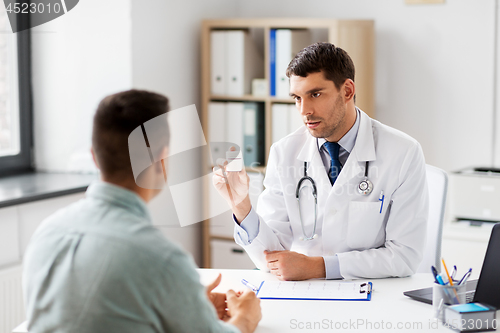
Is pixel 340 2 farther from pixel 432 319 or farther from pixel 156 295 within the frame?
pixel 156 295

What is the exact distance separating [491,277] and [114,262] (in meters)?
0.90

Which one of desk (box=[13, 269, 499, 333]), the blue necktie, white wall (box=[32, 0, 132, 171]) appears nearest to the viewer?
desk (box=[13, 269, 499, 333])

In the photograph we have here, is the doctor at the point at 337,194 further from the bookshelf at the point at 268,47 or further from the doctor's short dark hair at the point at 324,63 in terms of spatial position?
the bookshelf at the point at 268,47

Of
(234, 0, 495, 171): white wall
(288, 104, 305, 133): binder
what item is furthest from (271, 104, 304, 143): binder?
(234, 0, 495, 171): white wall

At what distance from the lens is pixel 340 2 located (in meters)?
3.21

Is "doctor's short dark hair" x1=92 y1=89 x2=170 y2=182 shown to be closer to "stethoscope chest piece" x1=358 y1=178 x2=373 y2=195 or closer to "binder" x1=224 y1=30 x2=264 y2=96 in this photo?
"stethoscope chest piece" x1=358 y1=178 x2=373 y2=195

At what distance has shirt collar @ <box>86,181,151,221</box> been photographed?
916mm

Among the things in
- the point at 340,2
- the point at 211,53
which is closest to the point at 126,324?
the point at 211,53

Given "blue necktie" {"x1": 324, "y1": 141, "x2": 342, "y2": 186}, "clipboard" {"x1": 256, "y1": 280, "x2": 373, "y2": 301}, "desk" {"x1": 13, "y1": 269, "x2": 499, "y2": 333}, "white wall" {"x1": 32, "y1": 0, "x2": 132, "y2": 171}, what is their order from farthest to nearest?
"white wall" {"x1": 32, "y1": 0, "x2": 132, "y2": 171}, "blue necktie" {"x1": 324, "y1": 141, "x2": 342, "y2": 186}, "clipboard" {"x1": 256, "y1": 280, "x2": 373, "y2": 301}, "desk" {"x1": 13, "y1": 269, "x2": 499, "y2": 333}

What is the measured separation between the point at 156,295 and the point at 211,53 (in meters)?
2.43

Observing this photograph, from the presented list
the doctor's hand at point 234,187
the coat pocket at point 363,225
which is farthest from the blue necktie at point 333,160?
the doctor's hand at point 234,187

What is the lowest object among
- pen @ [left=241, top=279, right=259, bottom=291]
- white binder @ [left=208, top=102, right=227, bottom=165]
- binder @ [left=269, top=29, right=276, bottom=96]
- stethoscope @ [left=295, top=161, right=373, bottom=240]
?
pen @ [left=241, top=279, right=259, bottom=291]

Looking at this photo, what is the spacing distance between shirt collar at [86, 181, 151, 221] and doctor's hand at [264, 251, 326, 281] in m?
0.69

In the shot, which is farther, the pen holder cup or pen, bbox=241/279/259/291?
pen, bbox=241/279/259/291
